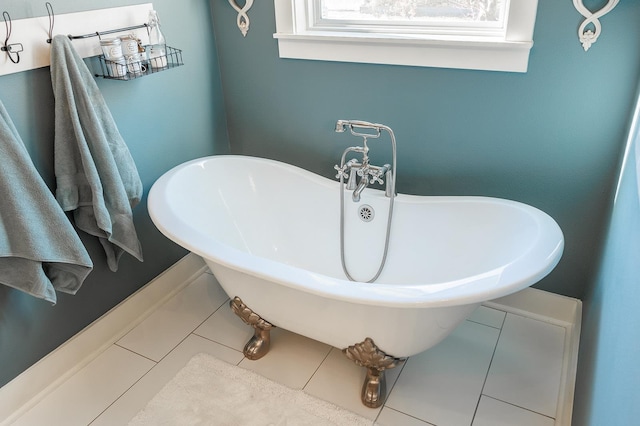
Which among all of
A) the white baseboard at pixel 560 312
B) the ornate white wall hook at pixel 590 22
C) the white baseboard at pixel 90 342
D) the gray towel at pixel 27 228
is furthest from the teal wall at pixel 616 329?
the white baseboard at pixel 90 342

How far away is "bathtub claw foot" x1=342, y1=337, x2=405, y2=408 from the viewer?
1.55m

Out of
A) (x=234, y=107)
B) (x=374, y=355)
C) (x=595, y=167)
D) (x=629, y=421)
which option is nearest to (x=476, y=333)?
(x=374, y=355)

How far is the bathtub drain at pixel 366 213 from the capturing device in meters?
1.94

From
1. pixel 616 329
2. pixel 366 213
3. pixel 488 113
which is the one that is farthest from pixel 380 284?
pixel 488 113

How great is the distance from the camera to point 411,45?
1.80 m

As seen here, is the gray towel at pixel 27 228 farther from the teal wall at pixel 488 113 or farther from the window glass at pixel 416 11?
the window glass at pixel 416 11

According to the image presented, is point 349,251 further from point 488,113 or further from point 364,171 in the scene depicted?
point 488,113

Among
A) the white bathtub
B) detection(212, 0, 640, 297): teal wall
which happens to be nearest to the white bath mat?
the white bathtub

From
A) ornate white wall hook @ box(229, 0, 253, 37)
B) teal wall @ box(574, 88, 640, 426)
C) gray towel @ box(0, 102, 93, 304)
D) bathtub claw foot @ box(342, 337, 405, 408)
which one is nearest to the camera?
teal wall @ box(574, 88, 640, 426)

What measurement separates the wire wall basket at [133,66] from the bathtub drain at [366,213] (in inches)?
38.3

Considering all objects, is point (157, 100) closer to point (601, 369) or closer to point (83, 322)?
point (83, 322)

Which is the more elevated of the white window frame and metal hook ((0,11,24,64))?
metal hook ((0,11,24,64))

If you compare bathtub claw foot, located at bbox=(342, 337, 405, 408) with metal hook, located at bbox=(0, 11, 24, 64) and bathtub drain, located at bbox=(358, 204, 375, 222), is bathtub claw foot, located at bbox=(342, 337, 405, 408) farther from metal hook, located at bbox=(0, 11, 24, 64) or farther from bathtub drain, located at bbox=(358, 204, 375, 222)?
metal hook, located at bbox=(0, 11, 24, 64)

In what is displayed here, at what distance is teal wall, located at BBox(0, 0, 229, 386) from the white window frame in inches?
17.1
